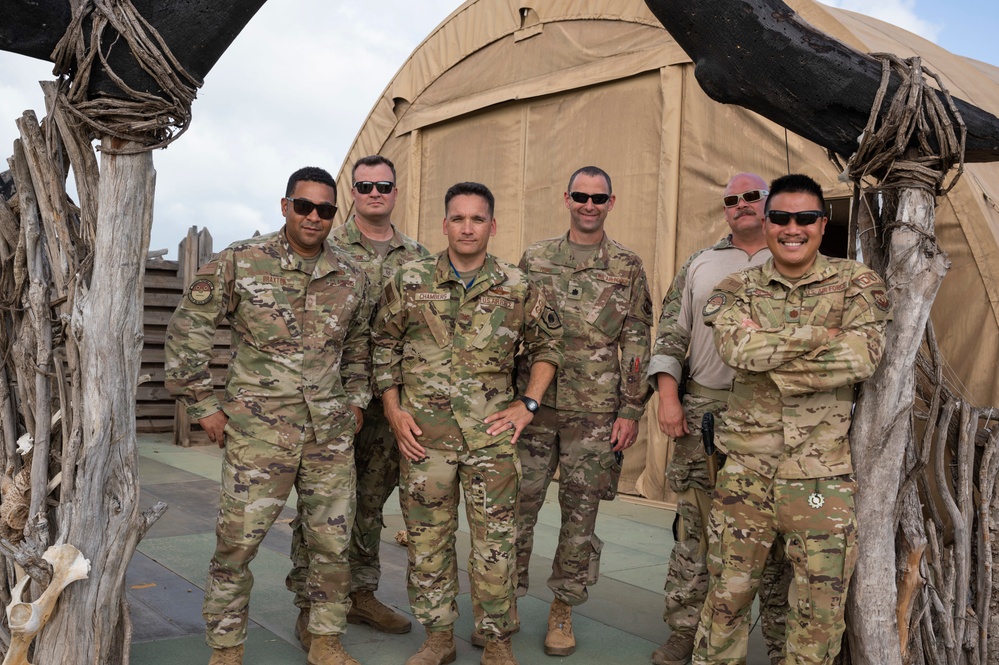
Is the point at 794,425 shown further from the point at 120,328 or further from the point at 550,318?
the point at 120,328

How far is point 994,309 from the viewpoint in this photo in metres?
4.48

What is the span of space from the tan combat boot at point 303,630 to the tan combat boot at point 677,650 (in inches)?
55.0

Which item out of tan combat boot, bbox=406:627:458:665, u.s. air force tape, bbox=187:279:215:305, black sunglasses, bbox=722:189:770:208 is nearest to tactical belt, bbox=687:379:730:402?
black sunglasses, bbox=722:189:770:208

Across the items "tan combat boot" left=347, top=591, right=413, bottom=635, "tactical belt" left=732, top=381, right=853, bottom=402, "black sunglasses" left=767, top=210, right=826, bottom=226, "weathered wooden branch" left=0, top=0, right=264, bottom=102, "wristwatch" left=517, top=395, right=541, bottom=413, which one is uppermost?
"weathered wooden branch" left=0, top=0, right=264, bottom=102

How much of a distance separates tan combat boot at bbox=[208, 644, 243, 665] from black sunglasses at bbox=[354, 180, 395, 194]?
1977mm

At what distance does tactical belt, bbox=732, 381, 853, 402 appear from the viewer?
2.89m

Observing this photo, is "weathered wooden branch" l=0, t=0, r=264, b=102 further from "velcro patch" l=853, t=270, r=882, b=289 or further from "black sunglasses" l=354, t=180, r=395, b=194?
"velcro patch" l=853, t=270, r=882, b=289

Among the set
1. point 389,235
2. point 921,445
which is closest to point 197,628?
point 389,235

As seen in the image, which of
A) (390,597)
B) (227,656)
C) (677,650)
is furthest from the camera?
(390,597)

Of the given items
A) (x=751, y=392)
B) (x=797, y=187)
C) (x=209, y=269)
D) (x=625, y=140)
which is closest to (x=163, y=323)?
(x=625, y=140)

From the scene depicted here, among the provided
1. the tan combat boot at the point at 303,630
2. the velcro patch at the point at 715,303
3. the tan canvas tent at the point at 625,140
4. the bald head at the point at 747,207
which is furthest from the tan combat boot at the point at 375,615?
the tan canvas tent at the point at 625,140

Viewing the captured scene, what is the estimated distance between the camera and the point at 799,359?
107 inches

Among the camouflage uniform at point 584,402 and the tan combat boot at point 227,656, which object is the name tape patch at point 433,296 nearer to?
the camouflage uniform at point 584,402

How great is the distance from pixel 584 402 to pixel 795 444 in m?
1.11
